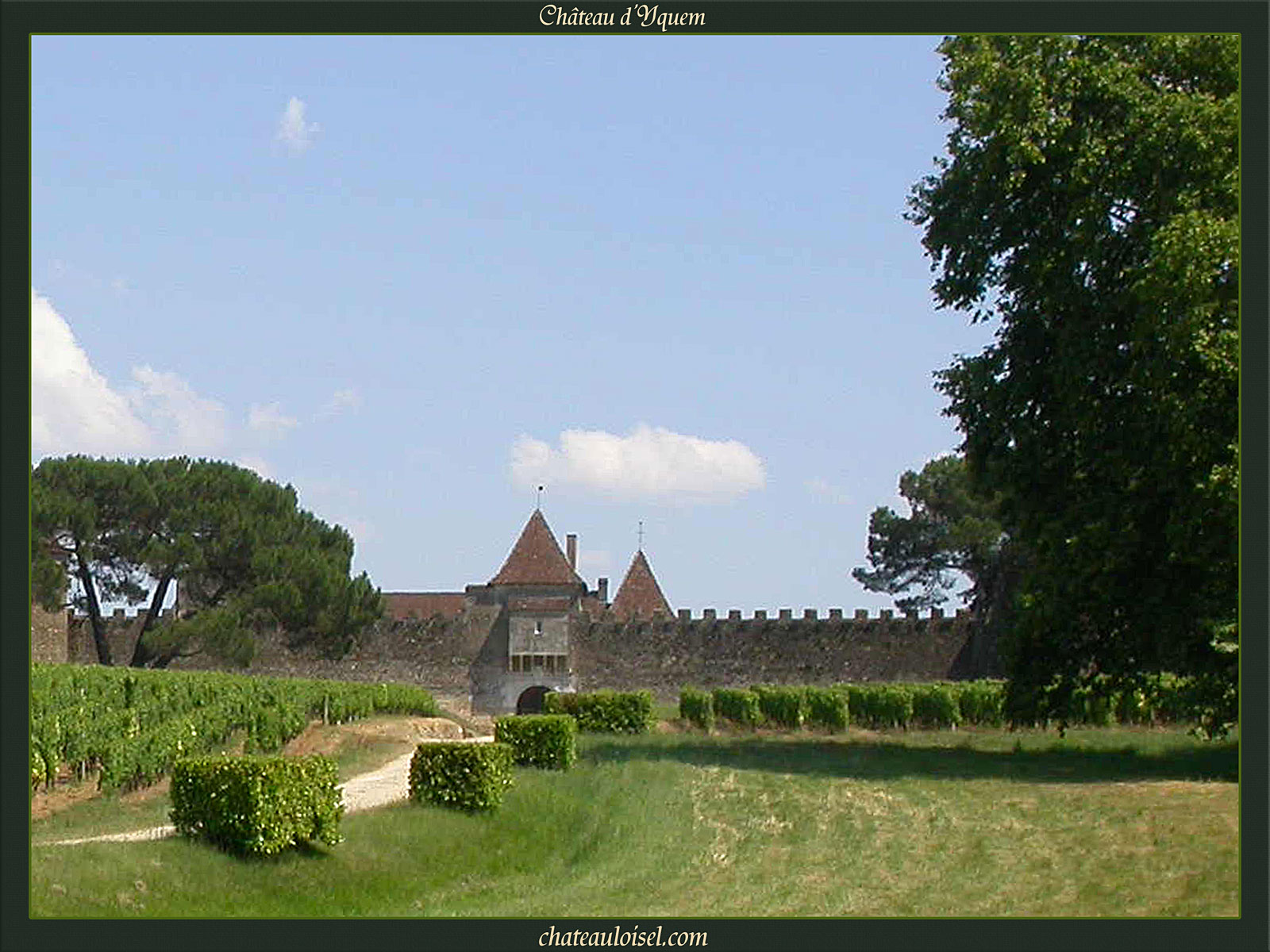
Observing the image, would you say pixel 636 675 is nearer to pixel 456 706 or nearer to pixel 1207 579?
pixel 456 706

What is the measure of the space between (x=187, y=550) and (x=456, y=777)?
113 feet

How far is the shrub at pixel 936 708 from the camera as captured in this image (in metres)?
37.5

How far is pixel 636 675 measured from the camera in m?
57.3

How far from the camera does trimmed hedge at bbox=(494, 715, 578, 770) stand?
2159 centimetres

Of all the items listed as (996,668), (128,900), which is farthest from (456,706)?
(128,900)

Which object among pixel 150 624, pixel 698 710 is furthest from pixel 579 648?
pixel 698 710

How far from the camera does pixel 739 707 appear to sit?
40062 mm

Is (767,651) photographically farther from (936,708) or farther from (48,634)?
(48,634)

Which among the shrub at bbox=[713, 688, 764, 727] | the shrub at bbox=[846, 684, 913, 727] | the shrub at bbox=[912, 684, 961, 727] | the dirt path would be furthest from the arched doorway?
the dirt path

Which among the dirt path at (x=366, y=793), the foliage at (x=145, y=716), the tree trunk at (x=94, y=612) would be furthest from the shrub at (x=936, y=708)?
the tree trunk at (x=94, y=612)

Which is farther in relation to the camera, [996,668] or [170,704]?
[996,668]
